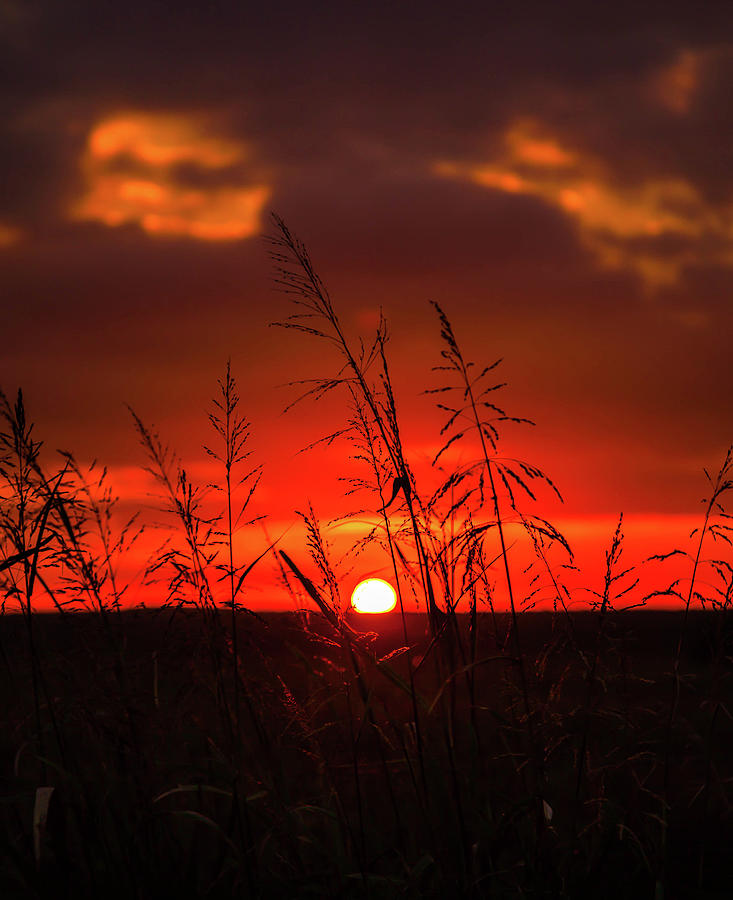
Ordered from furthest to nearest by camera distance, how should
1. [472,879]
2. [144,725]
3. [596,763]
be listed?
[596,763] < [144,725] < [472,879]

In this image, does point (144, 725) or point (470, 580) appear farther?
point (144, 725)

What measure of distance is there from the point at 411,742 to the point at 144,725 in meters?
0.74

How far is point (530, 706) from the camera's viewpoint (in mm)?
2348

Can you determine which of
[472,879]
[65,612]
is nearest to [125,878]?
[65,612]

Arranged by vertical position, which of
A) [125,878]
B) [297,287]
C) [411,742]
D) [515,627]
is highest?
[297,287]

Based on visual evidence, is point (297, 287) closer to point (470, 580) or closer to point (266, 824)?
point (470, 580)

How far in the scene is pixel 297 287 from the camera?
7.54 feet

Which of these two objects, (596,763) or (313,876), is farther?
(596,763)

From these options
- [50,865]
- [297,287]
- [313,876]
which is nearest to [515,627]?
[313,876]

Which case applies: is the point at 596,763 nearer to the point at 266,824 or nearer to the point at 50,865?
the point at 266,824

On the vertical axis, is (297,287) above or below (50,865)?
above

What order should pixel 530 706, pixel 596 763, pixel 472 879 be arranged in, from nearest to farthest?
pixel 472 879, pixel 530 706, pixel 596 763

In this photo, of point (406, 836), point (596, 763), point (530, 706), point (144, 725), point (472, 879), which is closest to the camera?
point (472, 879)

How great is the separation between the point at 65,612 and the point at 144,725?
15.2 inches
